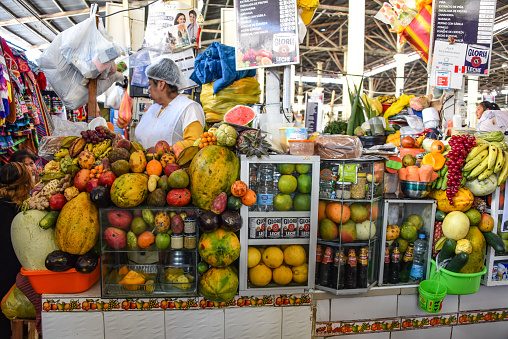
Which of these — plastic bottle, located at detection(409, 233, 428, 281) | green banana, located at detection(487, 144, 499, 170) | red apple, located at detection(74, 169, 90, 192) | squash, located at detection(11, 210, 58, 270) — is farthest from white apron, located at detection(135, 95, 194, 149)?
green banana, located at detection(487, 144, 499, 170)

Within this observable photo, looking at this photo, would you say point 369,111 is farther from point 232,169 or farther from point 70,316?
point 70,316

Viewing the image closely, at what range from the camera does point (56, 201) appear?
6.74ft

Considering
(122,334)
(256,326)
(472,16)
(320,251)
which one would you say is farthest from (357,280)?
(472,16)

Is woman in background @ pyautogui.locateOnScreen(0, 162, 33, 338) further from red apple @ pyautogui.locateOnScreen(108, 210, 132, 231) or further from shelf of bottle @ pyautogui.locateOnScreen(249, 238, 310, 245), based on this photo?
shelf of bottle @ pyautogui.locateOnScreen(249, 238, 310, 245)

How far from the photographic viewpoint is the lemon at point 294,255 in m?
2.24

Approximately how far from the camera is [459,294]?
8.34 feet

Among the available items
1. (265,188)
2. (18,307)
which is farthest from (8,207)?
(265,188)

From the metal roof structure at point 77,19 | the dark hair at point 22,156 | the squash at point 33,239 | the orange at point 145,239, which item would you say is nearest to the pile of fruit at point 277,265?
the orange at point 145,239

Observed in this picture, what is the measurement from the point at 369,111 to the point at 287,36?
125cm

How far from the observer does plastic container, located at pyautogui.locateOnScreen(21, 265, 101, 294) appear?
2107mm

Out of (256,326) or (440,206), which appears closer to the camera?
(256,326)

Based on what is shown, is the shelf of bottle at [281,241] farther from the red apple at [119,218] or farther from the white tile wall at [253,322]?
the red apple at [119,218]

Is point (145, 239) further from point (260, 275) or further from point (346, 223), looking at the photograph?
point (346, 223)

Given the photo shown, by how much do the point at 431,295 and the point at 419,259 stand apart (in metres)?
0.27
